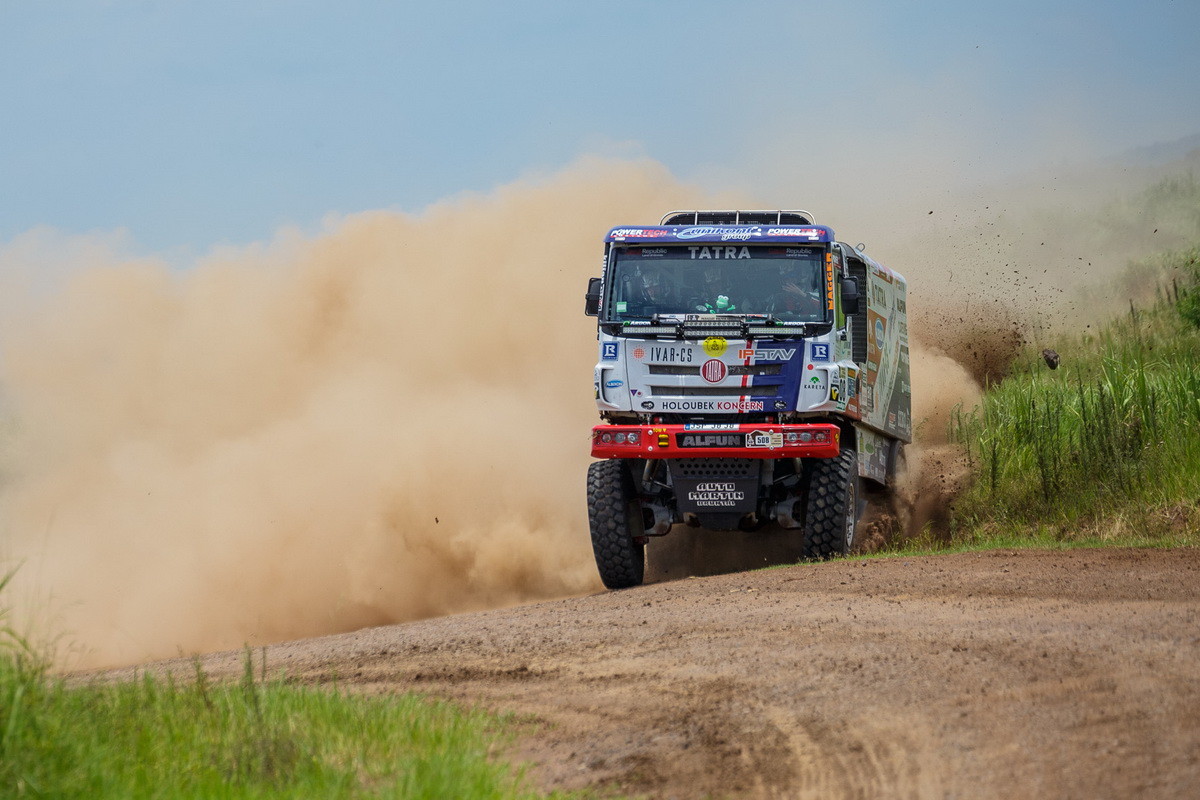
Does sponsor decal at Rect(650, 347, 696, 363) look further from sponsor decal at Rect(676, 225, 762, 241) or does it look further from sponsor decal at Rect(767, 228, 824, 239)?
sponsor decal at Rect(767, 228, 824, 239)

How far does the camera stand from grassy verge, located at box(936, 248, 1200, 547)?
43.3 ft

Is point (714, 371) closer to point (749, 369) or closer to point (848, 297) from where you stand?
point (749, 369)

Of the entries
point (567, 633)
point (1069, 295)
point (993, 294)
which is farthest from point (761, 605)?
point (1069, 295)

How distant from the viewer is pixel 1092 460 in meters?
14.0

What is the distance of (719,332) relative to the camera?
503 inches

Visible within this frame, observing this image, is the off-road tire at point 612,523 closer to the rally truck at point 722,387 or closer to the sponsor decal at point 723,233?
the rally truck at point 722,387

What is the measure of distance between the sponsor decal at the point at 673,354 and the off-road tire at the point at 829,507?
148cm

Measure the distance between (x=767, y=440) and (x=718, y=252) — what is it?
185 centimetres

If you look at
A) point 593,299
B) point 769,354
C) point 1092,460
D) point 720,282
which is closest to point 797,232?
point 720,282

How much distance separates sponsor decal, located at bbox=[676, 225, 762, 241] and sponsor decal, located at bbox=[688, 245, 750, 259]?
9 centimetres

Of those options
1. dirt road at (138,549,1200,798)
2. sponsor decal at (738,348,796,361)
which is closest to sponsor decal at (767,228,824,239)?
sponsor decal at (738,348,796,361)

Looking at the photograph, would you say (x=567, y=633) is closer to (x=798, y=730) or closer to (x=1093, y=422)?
(x=798, y=730)

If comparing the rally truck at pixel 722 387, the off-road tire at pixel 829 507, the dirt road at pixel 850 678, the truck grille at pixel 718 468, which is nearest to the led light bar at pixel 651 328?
the rally truck at pixel 722 387

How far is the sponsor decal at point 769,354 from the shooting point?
41.8 feet
